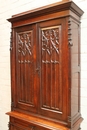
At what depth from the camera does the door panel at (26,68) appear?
168cm

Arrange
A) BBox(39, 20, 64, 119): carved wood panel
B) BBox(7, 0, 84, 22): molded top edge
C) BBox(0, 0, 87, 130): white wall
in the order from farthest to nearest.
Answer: BBox(0, 0, 87, 130): white wall < BBox(39, 20, 64, 119): carved wood panel < BBox(7, 0, 84, 22): molded top edge

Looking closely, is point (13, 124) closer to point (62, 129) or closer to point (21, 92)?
point (21, 92)

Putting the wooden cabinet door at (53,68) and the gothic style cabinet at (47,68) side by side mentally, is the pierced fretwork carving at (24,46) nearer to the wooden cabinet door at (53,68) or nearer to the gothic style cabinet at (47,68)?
the gothic style cabinet at (47,68)

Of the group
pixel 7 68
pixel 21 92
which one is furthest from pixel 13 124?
pixel 7 68

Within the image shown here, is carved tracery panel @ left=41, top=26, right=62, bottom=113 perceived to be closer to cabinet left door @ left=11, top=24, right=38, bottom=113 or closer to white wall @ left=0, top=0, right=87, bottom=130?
cabinet left door @ left=11, top=24, right=38, bottom=113

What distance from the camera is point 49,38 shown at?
60.3 inches

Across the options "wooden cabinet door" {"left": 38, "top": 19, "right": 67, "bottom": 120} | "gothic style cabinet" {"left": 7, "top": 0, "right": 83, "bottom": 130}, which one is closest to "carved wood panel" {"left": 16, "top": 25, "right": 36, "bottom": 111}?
"gothic style cabinet" {"left": 7, "top": 0, "right": 83, "bottom": 130}

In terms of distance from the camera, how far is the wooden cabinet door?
1.44 metres

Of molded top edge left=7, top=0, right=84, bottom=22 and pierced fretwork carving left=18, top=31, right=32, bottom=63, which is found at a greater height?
molded top edge left=7, top=0, right=84, bottom=22

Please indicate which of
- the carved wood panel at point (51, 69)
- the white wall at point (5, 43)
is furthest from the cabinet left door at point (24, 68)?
the white wall at point (5, 43)

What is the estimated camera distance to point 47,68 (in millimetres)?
1563

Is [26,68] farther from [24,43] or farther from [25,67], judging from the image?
[24,43]

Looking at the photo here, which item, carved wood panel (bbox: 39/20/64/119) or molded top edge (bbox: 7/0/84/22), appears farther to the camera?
carved wood panel (bbox: 39/20/64/119)

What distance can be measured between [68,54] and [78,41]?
0.90ft
